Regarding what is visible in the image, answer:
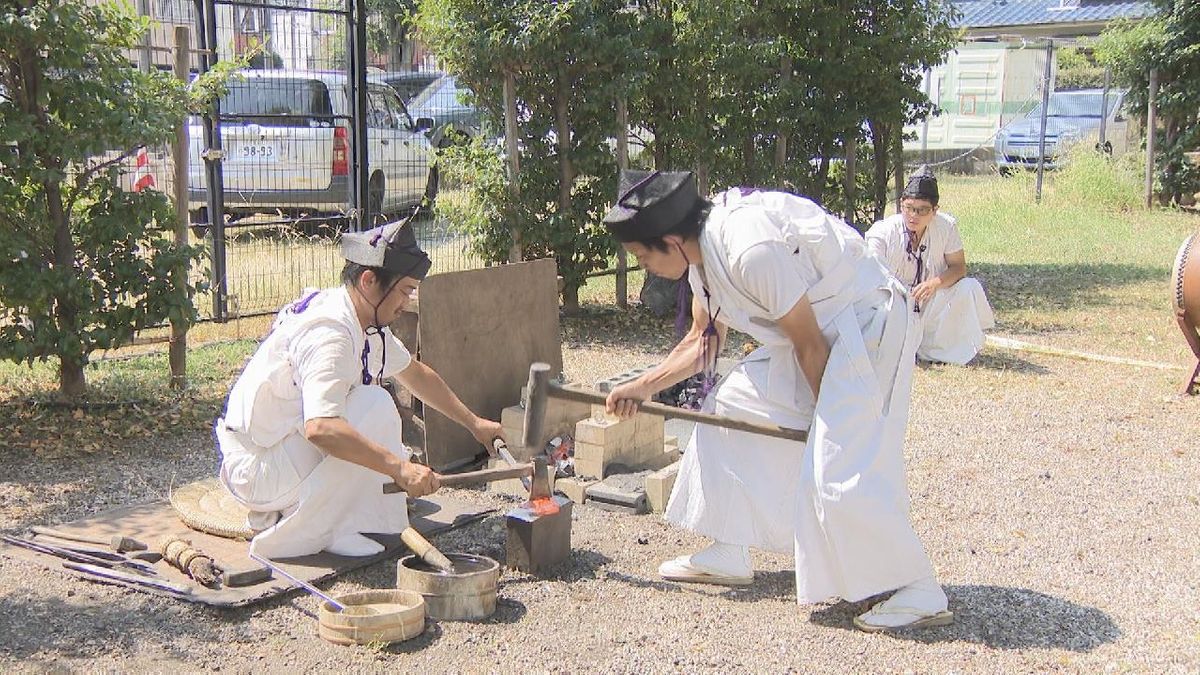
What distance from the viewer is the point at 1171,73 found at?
16594 mm

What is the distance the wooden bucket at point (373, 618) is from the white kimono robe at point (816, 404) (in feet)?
3.64

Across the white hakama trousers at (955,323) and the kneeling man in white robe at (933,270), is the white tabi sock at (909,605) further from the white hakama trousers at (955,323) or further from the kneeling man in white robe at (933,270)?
the white hakama trousers at (955,323)

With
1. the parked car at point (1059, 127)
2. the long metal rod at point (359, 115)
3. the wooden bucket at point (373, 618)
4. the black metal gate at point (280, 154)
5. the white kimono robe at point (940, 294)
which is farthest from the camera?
the parked car at point (1059, 127)

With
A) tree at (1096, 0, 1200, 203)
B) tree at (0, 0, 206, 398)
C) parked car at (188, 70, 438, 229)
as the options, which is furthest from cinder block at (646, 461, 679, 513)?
tree at (1096, 0, 1200, 203)

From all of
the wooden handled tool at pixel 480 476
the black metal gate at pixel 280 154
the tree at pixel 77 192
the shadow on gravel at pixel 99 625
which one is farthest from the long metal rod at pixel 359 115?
the shadow on gravel at pixel 99 625

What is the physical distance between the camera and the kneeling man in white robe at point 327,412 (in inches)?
160

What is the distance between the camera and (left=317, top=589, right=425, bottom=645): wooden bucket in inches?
146

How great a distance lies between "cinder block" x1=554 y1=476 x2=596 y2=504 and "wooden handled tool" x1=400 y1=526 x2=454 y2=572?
1.20 meters

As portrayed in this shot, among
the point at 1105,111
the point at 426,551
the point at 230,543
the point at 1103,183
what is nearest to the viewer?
the point at 426,551

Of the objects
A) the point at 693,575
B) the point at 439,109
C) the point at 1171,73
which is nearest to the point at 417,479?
the point at 693,575

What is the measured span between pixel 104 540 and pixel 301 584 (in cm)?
99

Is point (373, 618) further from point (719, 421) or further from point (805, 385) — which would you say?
point (805, 385)

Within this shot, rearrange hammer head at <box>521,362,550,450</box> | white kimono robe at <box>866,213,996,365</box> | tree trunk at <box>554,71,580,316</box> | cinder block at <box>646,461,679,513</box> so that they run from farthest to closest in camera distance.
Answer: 1. tree trunk at <box>554,71,580,316</box>
2. white kimono robe at <box>866,213,996,365</box>
3. cinder block at <box>646,461,679,513</box>
4. hammer head at <box>521,362,550,450</box>

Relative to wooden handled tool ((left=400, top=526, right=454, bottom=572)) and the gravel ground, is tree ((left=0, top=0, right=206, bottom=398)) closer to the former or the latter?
the gravel ground
